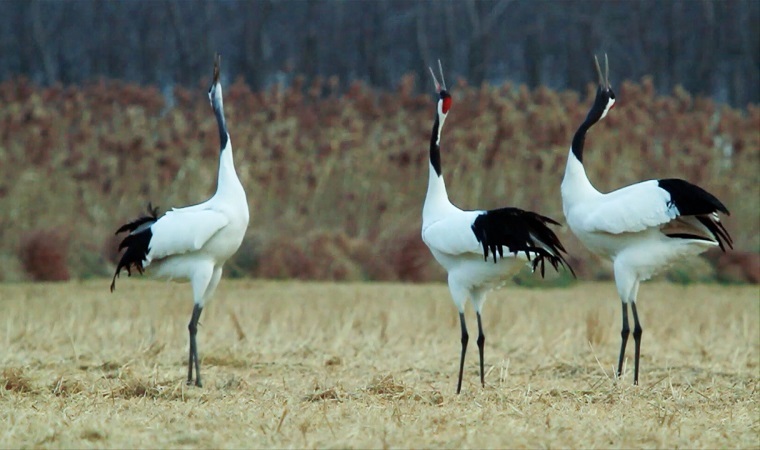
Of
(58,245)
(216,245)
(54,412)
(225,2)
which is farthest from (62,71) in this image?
(54,412)

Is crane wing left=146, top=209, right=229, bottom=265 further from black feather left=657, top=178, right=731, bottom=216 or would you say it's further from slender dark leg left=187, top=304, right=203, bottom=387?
black feather left=657, top=178, right=731, bottom=216

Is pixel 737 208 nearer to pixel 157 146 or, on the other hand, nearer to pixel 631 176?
pixel 631 176

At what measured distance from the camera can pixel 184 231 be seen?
23.0 ft

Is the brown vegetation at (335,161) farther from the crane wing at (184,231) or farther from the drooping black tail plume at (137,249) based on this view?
the crane wing at (184,231)

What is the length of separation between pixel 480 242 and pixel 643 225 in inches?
42.2

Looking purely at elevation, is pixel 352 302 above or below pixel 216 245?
below

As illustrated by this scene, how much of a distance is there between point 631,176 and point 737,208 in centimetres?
148

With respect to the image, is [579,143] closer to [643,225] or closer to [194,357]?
[643,225]

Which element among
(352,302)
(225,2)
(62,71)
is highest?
(225,2)

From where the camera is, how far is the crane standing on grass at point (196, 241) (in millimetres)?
7008

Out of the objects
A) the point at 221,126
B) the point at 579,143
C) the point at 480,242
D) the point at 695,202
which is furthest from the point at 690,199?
the point at 221,126

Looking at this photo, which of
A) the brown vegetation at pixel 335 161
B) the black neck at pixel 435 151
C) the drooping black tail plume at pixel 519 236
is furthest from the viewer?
the brown vegetation at pixel 335 161

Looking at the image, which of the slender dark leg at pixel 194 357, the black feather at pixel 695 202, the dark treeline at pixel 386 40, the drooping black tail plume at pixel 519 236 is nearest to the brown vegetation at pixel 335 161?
the slender dark leg at pixel 194 357

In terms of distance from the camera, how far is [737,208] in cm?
1421
